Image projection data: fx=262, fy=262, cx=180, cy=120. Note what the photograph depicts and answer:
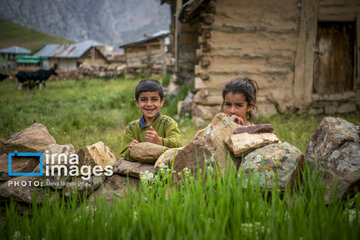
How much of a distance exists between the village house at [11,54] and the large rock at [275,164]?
10683 mm

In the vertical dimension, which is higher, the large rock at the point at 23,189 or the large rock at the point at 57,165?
the large rock at the point at 57,165

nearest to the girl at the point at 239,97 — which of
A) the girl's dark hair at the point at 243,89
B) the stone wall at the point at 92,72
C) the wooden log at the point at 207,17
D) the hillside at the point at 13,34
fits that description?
the girl's dark hair at the point at 243,89

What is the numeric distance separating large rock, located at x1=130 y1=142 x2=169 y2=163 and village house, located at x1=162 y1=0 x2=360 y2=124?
3.91 metres

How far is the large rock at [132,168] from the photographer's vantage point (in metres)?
2.38

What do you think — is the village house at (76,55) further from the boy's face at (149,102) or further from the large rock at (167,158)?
the large rock at (167,158)

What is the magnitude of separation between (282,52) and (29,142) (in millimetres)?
5885

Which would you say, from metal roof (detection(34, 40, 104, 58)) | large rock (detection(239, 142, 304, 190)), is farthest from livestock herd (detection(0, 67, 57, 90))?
large rock (detection(239, 142, 304, 190))

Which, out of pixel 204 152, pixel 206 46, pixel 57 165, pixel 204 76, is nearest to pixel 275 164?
pixel 204 152

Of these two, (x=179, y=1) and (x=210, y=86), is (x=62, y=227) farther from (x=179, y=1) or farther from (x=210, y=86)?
(x=179, y=1)

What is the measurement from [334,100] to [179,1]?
628 cm

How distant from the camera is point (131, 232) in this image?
1.44 metres

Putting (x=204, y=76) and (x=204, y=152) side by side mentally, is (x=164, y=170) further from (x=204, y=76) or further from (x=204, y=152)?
(x=204, y=76)

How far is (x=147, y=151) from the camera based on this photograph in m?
2.44

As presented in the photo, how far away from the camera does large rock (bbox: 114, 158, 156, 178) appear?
2.38 m
